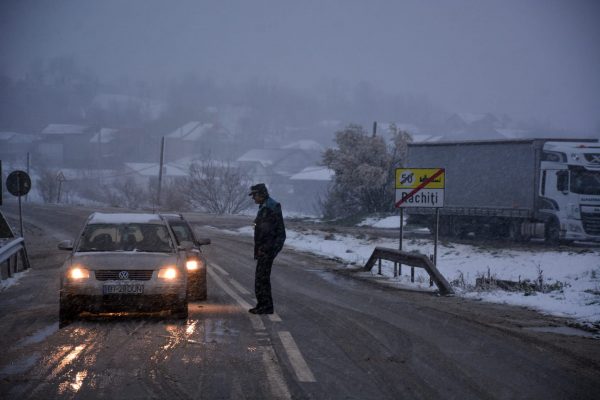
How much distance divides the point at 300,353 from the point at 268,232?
307 centimetres

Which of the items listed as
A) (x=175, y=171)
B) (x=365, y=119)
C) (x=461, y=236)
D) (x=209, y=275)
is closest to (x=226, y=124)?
(x=365, y=119)

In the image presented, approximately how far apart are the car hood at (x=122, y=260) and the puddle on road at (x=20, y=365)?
2412mm

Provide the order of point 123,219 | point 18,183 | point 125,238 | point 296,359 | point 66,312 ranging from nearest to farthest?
point 296,359
point 66,312
point 125,238
point 123,219
point 18,183

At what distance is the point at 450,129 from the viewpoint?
144 metres

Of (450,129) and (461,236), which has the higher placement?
(450,129)

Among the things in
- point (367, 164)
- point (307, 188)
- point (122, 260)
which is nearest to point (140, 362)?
point (122, 260)

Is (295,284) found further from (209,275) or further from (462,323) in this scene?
(462,323)

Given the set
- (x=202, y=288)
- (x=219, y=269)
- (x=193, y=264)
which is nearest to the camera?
(x=193, y=264)

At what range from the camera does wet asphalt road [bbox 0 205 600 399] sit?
5949mm

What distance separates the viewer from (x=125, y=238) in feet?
34.6

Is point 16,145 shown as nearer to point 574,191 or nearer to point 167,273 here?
point 574,191

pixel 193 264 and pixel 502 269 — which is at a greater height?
pixel 193 264

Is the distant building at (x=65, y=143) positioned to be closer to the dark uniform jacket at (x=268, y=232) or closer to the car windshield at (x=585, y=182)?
the car windshield at (x=585, y=182)

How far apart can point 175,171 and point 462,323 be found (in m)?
96.1
